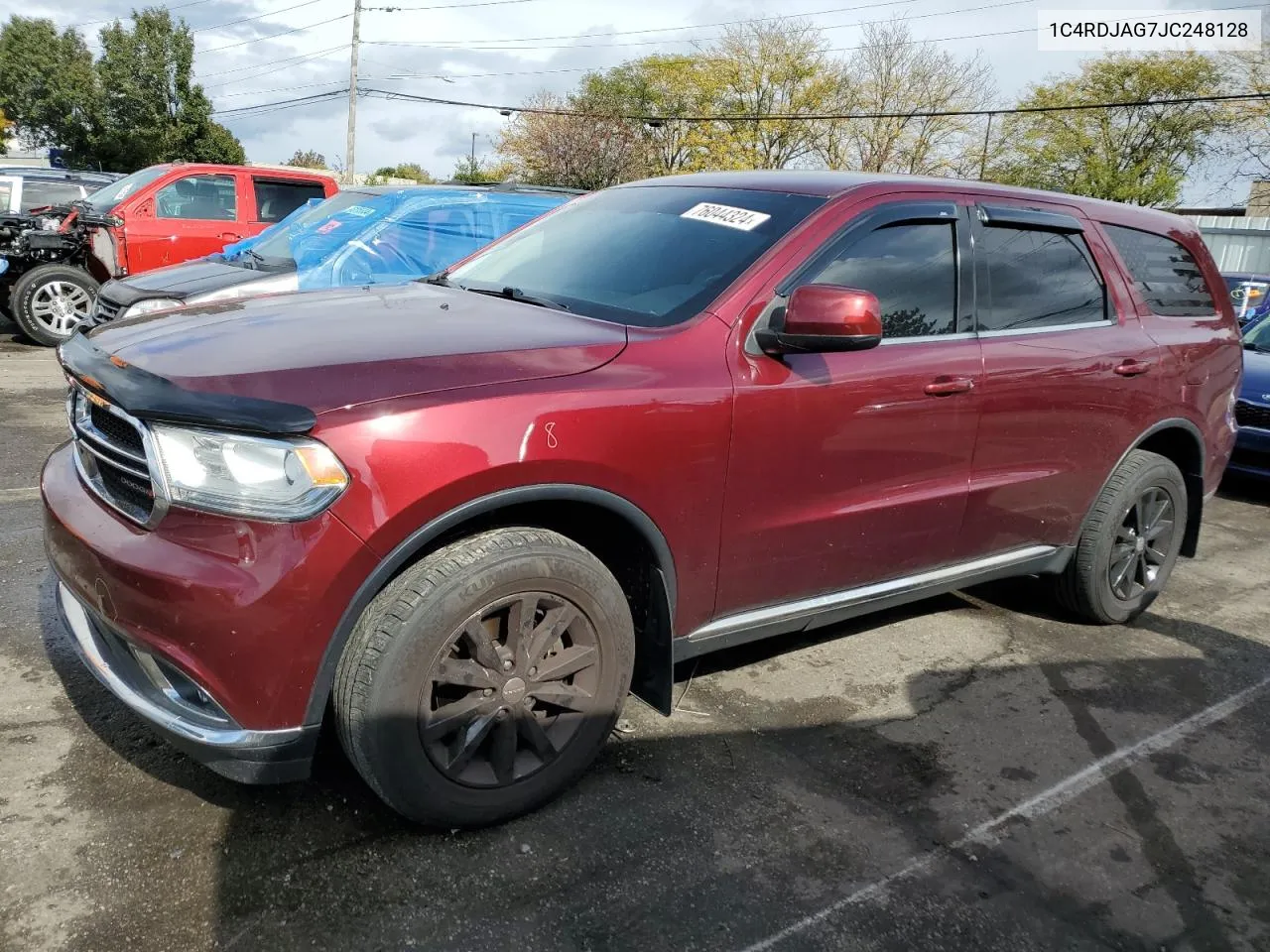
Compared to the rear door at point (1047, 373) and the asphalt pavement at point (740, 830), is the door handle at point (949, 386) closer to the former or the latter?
the rear door at point (1047, 373)

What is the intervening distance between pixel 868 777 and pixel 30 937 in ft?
7.26

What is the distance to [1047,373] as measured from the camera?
11.7ft

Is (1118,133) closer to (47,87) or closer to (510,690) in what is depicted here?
(510,690)

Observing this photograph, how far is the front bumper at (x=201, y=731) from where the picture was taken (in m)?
2.22

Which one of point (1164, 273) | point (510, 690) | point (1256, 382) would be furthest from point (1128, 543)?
point (1256, 382)

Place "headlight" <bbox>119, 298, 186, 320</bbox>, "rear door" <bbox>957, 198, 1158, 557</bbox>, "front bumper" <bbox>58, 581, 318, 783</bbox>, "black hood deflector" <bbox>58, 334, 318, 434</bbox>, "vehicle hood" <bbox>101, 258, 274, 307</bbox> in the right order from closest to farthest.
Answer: "black hood deflector" <bbox>58, 334, 318, 434</bbox>, "front bumper" <bbox>58, 581, 318, 783</bbox>, "rear door" <bbox>957, 198, 1158, 557</bbox>, "headlight" <bbox>119, 298, 186, 320</bbox>, "vehicle hood" <bbox>101, 258, 274, 307</bbox>

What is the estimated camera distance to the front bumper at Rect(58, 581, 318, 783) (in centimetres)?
222

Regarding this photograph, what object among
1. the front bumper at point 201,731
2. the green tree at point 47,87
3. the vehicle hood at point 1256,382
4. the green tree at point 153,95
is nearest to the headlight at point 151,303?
the front bumper at point 201,731

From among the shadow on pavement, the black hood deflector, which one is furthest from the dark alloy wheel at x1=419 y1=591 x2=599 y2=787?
the black hood deflector

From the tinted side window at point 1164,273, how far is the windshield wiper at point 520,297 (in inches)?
96.5

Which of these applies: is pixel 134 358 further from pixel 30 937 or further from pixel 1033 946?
pixel 1033 946

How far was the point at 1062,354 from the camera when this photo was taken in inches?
143

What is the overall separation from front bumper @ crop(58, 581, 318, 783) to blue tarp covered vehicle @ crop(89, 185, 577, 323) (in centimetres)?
462

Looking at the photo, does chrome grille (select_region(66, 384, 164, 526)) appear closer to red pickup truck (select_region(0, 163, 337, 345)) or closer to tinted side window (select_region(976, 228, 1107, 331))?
tinted side window (select_region(976, 228, 1107, 331))
